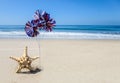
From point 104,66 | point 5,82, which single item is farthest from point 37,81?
point 104,66

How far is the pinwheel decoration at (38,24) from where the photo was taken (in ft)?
18.1

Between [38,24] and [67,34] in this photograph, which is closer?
[38,24]

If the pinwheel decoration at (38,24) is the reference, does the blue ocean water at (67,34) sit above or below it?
below

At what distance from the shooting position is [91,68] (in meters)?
6.56

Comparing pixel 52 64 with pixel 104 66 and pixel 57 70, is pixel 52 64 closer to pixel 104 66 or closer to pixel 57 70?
pixel 57 70

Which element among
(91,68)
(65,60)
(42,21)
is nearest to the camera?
(42,21)

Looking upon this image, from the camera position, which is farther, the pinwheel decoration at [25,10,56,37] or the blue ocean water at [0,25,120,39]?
the blue ocean water at [0,25,120,39]

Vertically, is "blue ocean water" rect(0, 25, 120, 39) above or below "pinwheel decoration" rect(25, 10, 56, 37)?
below

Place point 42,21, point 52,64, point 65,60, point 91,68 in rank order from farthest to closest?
point 65,60 < point 52,64 < point 91,68 < point 42,21

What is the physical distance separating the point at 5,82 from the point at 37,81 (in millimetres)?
664

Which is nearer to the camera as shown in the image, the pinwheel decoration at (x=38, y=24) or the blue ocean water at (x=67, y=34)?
the pinwheel decoration at (x=38, y=24)

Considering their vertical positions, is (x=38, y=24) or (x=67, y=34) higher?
(x=38, y=24)

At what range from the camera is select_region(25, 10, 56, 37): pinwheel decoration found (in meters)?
5.52

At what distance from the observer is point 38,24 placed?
18.3 feet
